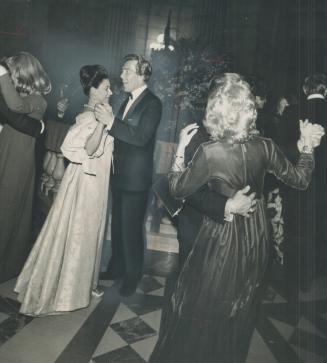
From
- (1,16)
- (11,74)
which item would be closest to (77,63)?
(1,16)

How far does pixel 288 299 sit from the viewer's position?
313 cm

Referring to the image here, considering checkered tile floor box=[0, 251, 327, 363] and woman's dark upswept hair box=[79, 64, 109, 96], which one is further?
woman's dark upswept hair box=[79, 64, 109, 96]

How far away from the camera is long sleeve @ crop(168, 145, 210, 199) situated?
1517 mm

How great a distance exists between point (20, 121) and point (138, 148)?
2.81 ft

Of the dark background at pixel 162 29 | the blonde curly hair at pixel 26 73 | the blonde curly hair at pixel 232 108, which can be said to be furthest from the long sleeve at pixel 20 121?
the dark background at pixel 162 29

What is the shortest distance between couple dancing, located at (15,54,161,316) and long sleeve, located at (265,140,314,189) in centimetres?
111

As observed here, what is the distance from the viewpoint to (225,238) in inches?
62.6

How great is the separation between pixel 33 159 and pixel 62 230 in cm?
70

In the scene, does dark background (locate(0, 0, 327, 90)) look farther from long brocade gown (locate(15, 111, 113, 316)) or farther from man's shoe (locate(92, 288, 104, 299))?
man's shoe (locate(92, 288, 104, 299))

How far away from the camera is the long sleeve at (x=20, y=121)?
8.05ft

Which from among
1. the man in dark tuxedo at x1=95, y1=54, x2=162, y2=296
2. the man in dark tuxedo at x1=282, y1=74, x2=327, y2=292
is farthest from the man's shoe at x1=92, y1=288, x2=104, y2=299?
the man in dark tuxedo at x1=282, y1=74, x2=327, y2=292

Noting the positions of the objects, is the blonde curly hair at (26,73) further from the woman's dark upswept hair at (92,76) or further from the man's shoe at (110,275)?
the man's shoe at (110,275)

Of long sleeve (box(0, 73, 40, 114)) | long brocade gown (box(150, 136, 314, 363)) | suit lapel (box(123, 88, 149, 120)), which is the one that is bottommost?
long brocade gown (box(150, 136, 314, 363))

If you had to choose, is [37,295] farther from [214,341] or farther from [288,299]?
[288,299]
